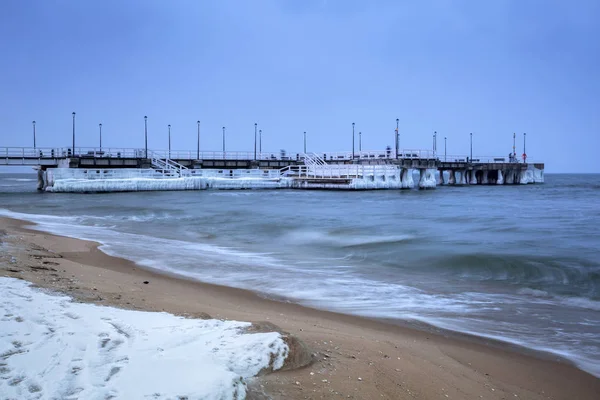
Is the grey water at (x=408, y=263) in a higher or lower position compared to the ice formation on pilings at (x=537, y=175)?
lower

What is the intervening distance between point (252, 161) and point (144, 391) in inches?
2602

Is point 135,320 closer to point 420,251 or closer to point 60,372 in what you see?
point 60,372

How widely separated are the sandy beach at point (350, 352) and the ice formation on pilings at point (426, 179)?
52430 mm

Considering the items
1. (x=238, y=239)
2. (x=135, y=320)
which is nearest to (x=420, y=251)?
(x=238, y=239)

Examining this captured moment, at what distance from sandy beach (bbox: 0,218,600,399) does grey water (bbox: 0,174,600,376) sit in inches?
22.5

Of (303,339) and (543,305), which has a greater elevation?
(303,339)

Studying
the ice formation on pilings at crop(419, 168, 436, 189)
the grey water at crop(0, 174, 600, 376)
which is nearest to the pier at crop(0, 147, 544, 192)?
the ice formation on pilings at crop(419, 168, 436, 189)

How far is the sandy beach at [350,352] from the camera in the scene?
4.38m

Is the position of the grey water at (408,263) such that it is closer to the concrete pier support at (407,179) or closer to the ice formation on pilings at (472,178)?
the concrete pier support at (407,179)

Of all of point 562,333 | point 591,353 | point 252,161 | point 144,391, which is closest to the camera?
point 144,391

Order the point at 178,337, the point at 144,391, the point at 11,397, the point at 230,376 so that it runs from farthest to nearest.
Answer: the point at 178,337, the point at 230,376, the point at 144,391, the point at 11,397

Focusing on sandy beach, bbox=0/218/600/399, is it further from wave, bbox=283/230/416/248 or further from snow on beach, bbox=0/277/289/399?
wave, bbox=283/230/416/248

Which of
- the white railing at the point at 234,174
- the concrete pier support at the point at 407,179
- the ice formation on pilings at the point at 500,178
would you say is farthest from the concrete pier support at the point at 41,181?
the ice formation on pilings at the point at 500,178

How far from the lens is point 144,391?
11.9 feet
